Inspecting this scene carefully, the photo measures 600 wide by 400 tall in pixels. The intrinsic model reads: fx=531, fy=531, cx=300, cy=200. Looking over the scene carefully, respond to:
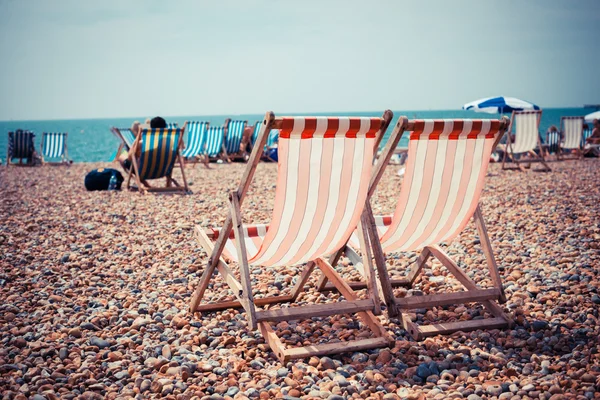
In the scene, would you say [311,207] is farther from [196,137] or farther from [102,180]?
[196,137]

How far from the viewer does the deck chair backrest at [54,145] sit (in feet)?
54.7

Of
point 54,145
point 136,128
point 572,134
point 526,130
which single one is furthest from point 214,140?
point 572,134

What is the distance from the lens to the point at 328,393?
2221mm

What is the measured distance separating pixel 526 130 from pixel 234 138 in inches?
296

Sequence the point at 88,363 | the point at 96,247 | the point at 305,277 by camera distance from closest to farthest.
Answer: the point at 88,363 < the point at 305,277 < the point at 96,247

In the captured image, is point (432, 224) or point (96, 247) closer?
point (432, 224)

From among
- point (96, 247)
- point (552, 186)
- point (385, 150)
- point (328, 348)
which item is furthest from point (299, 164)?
point (552, 186)

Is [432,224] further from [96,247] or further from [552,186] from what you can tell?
[552,186]

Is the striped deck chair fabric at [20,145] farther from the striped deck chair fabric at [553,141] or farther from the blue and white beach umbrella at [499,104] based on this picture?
the striped deck chair fabric at [553,141]

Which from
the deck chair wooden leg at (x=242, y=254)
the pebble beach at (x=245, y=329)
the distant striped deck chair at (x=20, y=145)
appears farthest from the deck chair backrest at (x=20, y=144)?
the deck chair wooden leg at (x=242, y=254)

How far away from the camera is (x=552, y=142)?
14.4m

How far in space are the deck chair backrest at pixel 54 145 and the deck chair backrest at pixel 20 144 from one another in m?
1.41

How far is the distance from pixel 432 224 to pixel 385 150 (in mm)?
569

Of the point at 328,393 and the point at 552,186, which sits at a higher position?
the point at 552,186
